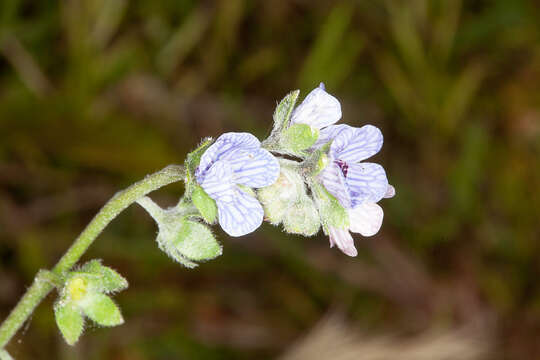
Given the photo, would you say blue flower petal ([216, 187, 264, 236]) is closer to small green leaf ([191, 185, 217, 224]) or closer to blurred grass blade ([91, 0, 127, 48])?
A: small green leaf ([191, 185, 217, 224])

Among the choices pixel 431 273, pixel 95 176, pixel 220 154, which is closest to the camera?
pixel 220 154

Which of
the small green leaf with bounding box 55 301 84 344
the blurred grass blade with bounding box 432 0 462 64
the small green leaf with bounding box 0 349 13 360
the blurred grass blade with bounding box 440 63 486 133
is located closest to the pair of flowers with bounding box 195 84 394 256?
the small green leaf with bounding box 55 301 84 344

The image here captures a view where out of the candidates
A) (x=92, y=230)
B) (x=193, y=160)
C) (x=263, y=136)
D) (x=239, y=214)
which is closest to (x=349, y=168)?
(x=239, y=214)

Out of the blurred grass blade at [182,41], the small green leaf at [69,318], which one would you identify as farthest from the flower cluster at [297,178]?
the blurred grass blade at [182,41]

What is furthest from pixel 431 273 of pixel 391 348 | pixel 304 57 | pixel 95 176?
pixel 95 176

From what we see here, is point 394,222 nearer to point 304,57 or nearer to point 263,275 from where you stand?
point 263,275
